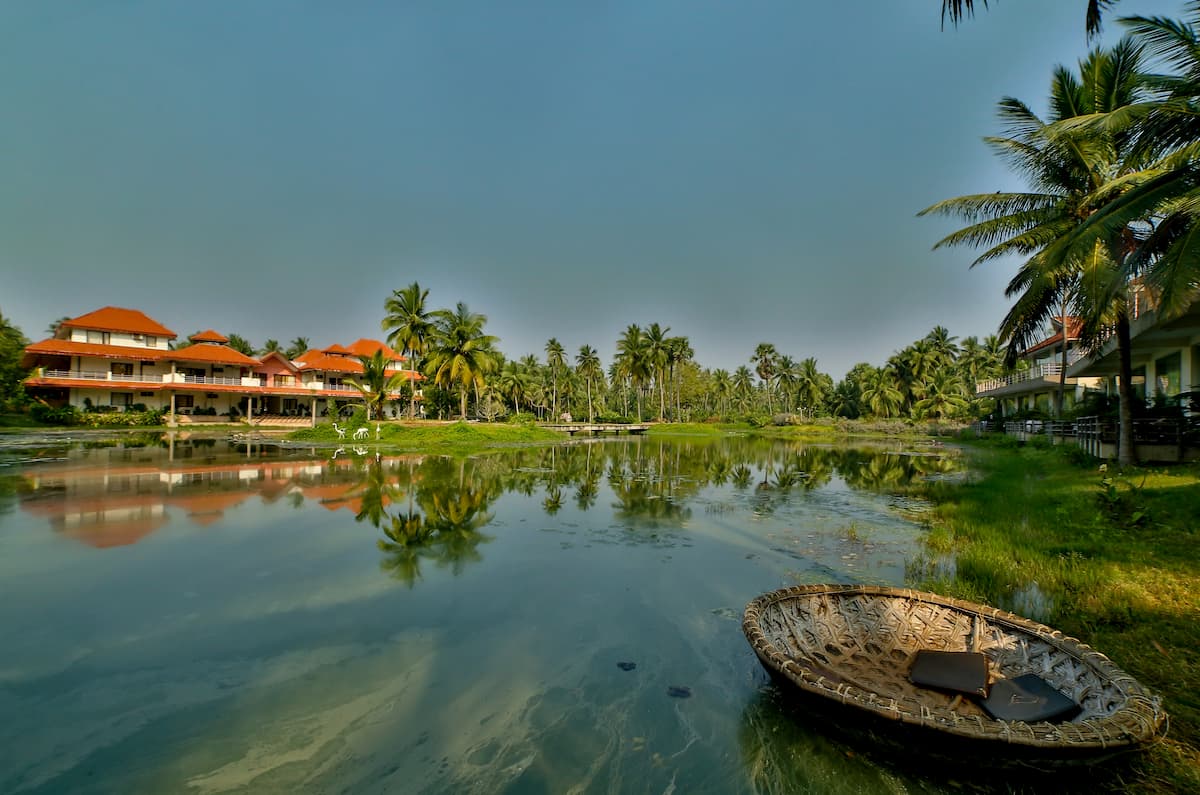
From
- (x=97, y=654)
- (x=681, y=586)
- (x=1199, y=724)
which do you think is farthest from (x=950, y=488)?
(x=97, y=654)

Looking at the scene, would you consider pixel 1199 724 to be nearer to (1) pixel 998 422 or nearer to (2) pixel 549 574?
(2) pixel 549 574

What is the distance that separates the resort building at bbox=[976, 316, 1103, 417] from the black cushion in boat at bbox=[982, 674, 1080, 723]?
30987 mm

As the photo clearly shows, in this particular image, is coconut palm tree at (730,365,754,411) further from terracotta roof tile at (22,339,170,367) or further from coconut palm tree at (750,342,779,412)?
terracotta roof tile at (22,339,170,367)

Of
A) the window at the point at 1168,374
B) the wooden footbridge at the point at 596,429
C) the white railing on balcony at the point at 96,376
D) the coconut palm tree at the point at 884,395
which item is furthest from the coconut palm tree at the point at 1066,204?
the coconut palm tree at the point at 884,395

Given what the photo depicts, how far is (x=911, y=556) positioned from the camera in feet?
31.3

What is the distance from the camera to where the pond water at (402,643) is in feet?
13.1

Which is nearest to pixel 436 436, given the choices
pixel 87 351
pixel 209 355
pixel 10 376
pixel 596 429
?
pixel 209 355

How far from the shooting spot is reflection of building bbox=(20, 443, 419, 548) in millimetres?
10750

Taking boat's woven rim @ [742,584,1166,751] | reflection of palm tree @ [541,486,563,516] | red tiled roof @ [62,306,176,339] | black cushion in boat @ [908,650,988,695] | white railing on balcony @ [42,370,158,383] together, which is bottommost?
reflection of palm tree @ [541,486,563,516]

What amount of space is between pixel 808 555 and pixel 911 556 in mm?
1862

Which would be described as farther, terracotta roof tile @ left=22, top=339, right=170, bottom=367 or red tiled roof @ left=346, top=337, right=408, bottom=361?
red tiled roof @ left=346, top=337, right=408, bottom=361

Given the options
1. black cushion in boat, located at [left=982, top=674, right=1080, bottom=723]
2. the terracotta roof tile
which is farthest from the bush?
black cushion in boat, located at [left=982, top=674, right=1080, bottom=723]

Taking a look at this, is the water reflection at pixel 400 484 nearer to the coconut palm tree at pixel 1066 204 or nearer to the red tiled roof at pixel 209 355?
the coconut palm tree at pixel 1066 204

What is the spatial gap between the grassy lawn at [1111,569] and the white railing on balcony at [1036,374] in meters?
16.8
